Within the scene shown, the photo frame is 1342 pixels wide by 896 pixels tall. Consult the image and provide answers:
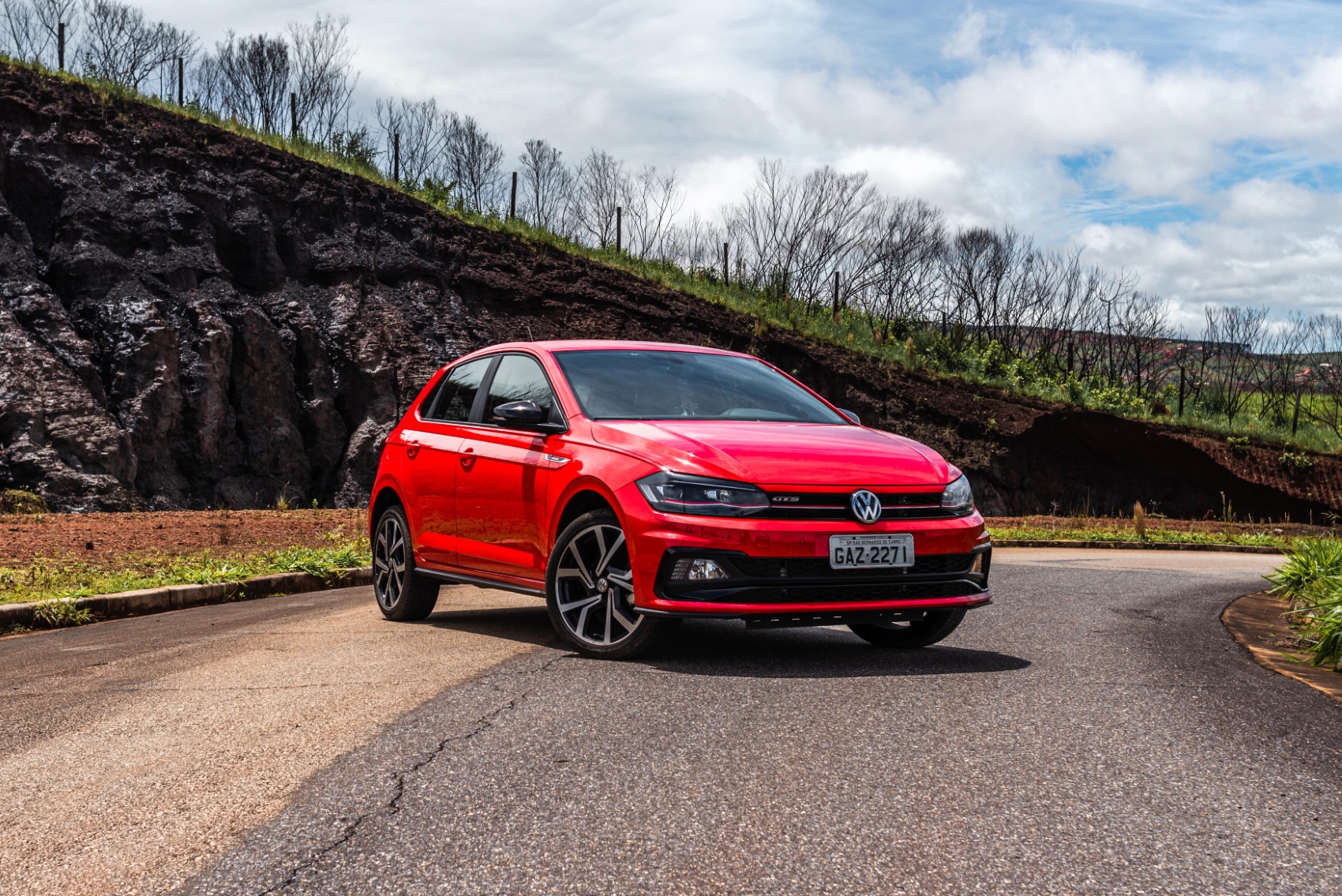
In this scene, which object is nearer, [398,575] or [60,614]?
[398,575]

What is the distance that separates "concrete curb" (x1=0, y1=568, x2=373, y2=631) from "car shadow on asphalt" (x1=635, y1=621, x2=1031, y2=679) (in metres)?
4.37

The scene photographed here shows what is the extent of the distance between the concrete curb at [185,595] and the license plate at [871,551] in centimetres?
559

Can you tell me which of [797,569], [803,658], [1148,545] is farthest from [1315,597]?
[1148,545]

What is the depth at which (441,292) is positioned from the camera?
91.3 feet

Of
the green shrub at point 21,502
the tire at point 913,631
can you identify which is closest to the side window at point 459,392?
the tire at point 913,631

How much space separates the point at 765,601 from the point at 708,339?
981 inches

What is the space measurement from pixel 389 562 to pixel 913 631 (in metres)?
3.59

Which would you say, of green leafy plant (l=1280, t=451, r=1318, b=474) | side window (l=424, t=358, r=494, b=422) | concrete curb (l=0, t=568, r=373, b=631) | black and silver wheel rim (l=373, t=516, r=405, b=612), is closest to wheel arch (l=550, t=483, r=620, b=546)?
side window (l=424, t=358, r=494, b=422)

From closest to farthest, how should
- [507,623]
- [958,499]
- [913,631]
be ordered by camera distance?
1. [958,499]
2. [913,631]
3. [507,623]

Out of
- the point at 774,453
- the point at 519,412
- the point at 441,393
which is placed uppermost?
the point at 441,393

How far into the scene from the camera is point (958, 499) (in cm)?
632

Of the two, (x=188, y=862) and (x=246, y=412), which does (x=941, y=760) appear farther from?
(x=246, y=412)

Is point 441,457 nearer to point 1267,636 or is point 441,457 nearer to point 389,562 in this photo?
point 389,562

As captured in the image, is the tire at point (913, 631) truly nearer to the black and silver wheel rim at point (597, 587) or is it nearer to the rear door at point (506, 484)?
the black and silver wheel rim at point (597, 587)
